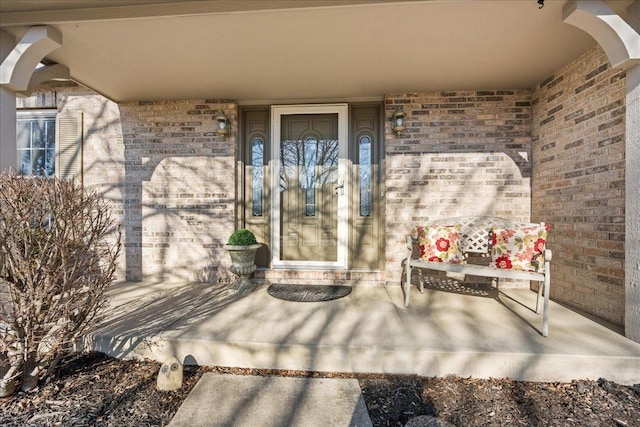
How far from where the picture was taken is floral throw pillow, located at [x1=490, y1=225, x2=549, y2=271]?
2354mm

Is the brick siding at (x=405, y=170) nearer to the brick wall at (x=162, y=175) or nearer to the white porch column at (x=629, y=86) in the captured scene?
the brick wall at (x=162, y=175)

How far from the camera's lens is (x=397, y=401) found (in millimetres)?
Answer: 1709

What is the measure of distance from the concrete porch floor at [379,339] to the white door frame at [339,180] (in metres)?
0.93

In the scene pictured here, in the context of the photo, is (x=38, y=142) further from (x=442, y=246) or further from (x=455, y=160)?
(x=455, y=160)

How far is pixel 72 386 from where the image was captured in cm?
183

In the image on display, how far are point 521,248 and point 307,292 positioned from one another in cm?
208

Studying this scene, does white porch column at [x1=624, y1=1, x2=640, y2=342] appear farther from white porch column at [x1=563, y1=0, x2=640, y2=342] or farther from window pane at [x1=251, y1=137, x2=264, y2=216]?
window pane at [x1=251, y1=137, x2=264, y2=216]

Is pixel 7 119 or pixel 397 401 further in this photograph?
pixel 7 119

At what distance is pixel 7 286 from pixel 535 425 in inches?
121

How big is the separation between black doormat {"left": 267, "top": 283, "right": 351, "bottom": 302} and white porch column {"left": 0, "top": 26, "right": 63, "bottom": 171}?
250 cm

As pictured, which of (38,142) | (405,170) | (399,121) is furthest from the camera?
(38,142)

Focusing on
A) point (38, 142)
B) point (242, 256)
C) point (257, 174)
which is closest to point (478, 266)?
point (242, 256)

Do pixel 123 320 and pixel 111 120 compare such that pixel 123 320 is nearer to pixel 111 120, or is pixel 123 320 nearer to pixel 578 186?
pixel 111 120

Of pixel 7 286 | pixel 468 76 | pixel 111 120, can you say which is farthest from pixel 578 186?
pixel 111 120
